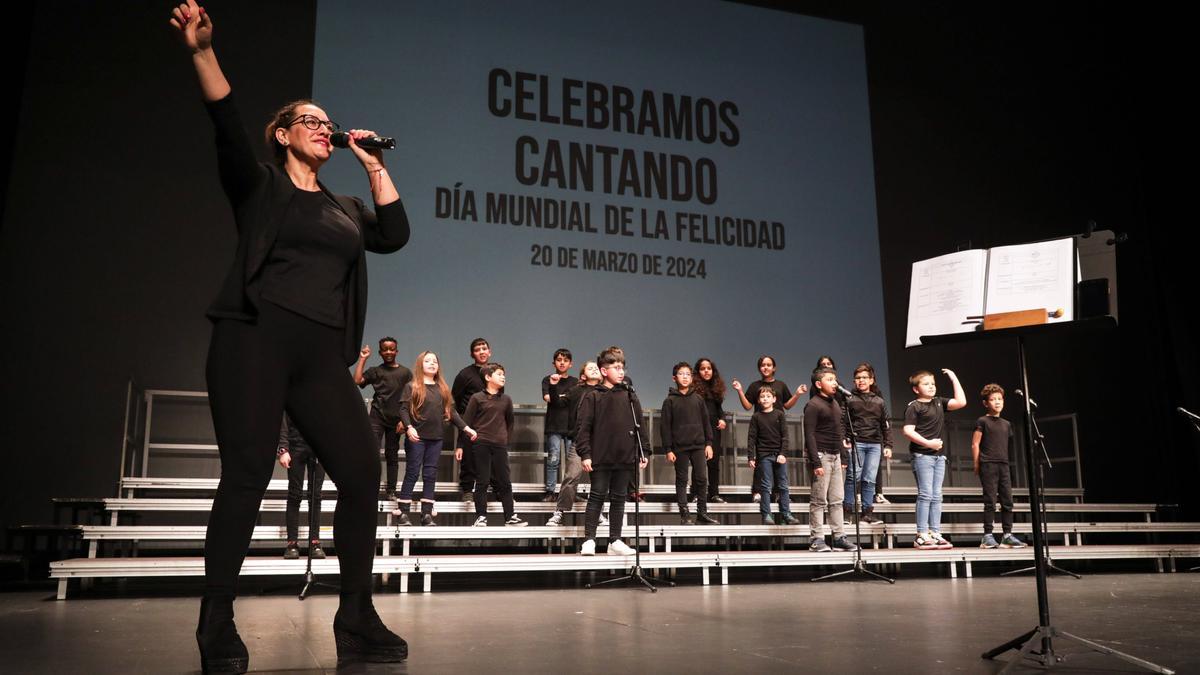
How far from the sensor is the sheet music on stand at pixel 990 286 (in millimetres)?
2449

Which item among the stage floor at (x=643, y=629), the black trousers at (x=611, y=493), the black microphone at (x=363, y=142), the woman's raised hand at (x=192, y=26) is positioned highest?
the woman's raised hand at (x=192, y=26)

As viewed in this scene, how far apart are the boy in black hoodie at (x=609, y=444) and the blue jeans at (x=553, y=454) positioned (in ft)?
3.93

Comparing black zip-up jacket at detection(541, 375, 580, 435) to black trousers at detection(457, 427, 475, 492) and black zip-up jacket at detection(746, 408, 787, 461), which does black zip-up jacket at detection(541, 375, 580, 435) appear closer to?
black trousers at detection(457, 427, 475, 492)

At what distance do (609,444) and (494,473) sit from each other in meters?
1.17

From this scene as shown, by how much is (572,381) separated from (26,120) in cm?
481

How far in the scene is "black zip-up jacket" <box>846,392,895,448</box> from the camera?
6.79m

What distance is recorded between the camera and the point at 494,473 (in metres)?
6.59

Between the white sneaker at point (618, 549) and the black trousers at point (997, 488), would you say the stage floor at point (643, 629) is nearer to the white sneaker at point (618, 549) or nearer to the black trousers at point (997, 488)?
the white sneaker at point (618, 549)

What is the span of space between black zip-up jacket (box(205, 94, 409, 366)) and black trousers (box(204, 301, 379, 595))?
44 mm

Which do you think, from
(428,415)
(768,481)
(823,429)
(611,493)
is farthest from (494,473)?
(823,429)

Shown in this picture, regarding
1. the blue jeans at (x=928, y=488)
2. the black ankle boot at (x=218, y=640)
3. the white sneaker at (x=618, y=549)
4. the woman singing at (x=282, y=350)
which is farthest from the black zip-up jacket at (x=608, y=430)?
the black ankle boot at (x=218, y=640)

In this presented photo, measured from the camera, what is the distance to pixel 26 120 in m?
7.09

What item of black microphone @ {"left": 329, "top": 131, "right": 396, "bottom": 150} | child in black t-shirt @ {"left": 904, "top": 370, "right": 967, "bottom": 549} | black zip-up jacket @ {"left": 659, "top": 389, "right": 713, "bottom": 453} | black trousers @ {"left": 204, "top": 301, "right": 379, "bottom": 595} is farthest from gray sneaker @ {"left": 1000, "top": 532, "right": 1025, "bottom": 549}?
black microphone @ {"left": 329, "top": 131, "right": 396, "bottom": 150}

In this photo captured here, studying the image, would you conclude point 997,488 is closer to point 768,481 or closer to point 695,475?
point 768,481
